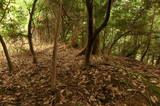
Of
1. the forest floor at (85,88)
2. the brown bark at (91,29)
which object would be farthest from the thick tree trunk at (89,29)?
the forest floor at (85,88)

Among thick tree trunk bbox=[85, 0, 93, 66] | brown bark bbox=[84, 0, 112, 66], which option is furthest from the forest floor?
brown bark bbox=[84, 0, 112, 66]

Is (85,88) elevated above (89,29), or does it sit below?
below

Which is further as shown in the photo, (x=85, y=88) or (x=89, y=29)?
(x=89, y=29)

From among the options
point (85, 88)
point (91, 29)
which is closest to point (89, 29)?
point (91, 29)

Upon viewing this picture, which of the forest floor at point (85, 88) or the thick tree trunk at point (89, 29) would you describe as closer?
the forest floor at point (85, 88)

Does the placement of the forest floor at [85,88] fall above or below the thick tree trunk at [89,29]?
below

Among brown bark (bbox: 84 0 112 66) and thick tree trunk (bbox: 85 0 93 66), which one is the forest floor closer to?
thick tree trunk (bbox: 85 0 93 66)

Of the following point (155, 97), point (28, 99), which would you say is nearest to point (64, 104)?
point (28, 99)

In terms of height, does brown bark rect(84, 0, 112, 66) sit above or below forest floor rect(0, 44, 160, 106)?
above

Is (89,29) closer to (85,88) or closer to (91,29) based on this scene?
Result: (91,29)

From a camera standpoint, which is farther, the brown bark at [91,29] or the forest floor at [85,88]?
the brown bark at [91,29]

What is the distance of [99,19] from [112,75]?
268 cm

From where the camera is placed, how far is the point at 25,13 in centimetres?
557

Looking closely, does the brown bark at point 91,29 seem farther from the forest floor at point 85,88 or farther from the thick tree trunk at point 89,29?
the forest floor at point 85,88
